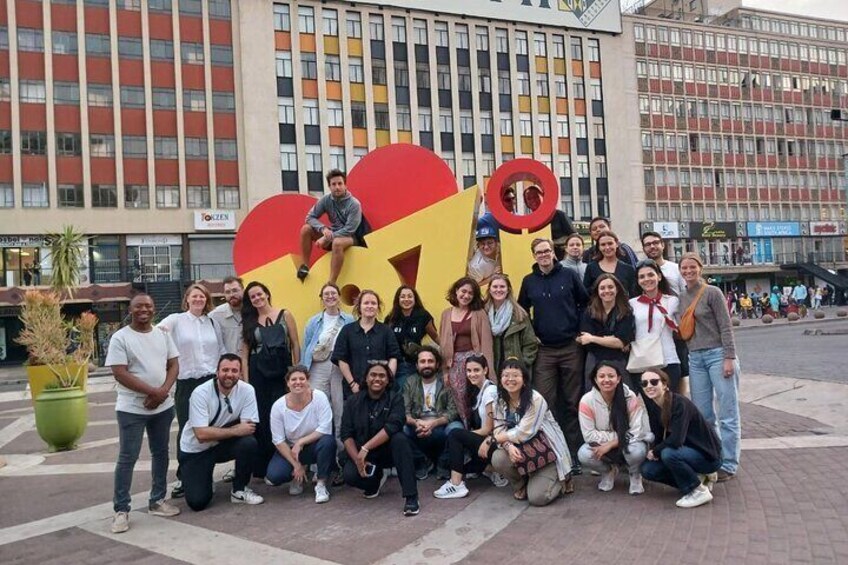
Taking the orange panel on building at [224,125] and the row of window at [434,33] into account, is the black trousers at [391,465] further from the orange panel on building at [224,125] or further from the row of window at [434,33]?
the row of window at [434,33]

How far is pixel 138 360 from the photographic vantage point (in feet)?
18.4

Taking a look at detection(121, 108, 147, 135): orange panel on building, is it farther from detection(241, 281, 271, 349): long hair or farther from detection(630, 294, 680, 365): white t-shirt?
detection(630, 294, 680, 365): white t-shirt

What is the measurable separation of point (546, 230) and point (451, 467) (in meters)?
3.41

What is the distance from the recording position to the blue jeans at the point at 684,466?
535cm

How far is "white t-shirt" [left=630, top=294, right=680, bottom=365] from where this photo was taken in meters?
6.20

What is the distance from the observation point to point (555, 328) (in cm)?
656

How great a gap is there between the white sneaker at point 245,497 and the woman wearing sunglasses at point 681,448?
343 cm

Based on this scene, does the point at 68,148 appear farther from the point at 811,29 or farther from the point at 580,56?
the point at 811,29

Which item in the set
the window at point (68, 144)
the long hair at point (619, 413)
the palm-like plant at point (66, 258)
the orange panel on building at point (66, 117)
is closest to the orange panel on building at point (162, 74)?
the orange panel on building at point (66, 117)

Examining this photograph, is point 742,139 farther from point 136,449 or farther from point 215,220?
point 136,449

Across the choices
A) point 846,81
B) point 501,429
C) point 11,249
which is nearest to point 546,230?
point 501,429

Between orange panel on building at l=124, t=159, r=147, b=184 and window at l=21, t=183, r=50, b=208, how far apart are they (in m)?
4.08

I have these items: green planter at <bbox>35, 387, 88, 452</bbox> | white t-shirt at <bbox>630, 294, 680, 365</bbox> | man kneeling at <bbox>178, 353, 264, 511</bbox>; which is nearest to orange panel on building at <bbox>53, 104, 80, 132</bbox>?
green planter at <bbox>35, 387, 88, 452</bbox>

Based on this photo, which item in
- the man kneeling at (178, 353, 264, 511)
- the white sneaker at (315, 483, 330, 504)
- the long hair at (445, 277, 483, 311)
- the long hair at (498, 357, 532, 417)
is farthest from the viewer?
the long hair at (445, 277, 483, 311)
